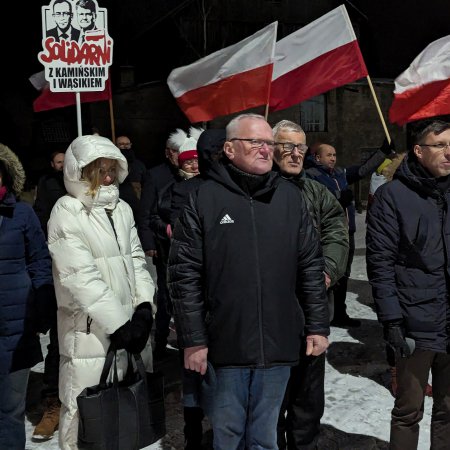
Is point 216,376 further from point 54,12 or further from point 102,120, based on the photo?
point 102,120

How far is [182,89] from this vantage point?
6.23 metres

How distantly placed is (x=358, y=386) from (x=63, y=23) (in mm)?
4296

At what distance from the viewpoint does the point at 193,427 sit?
136 inches

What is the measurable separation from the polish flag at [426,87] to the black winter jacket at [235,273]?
11.2ft

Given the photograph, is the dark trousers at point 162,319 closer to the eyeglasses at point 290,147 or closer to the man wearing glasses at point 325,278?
the man wearing glasses at point 325,278

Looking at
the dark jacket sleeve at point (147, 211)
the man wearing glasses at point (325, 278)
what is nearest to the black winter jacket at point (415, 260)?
the man wearing glasses at point (325, 278)

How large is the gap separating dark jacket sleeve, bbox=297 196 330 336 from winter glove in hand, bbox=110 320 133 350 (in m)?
0.88

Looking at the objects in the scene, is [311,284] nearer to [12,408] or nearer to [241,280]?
[241,280]

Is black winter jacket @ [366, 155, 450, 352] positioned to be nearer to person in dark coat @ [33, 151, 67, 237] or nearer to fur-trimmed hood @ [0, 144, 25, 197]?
fur-trimmed hood @ [0, 144, 25, 197]

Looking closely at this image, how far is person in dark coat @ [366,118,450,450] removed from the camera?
305 cm

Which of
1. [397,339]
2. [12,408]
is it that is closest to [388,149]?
[397,339]

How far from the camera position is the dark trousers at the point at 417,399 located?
310 centimetres

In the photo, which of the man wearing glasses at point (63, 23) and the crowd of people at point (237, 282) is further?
the man wearing glasses at point (63, 23)

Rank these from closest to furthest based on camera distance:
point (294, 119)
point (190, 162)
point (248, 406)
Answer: point (248, 406), point (190, 162), point (294, 119)
